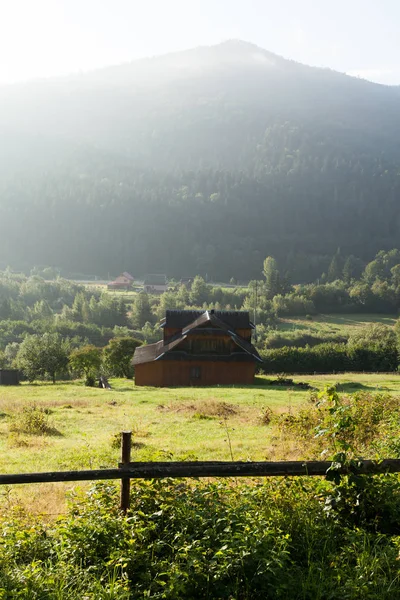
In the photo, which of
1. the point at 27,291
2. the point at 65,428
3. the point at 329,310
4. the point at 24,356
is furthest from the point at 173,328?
the point at 27,291

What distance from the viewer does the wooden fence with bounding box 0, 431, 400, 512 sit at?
644 centimetres

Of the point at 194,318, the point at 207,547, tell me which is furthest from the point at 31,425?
the point at 194,318

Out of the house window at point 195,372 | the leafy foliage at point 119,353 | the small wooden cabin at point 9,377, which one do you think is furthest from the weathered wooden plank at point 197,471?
the leafy foliage at point 119,353

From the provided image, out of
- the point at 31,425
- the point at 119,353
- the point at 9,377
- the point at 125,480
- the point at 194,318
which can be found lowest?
the point at 9,377

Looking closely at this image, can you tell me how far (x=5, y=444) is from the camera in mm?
16156

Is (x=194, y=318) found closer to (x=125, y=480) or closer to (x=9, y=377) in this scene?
(x=9, y=377)

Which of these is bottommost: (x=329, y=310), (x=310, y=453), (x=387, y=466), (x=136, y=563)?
(x=329, y=310)

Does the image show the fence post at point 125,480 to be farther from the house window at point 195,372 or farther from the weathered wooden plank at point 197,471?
the house window at point 195,372

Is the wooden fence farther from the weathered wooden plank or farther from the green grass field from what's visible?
the green grass field

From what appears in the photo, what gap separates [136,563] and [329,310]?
138m

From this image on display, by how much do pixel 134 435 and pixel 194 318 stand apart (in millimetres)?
32763

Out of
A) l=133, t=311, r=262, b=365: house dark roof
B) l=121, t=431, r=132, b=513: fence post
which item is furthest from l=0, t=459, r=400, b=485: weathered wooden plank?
l=133, t=311, r=262, b=365: house dark roof

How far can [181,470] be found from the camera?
6.54 metres

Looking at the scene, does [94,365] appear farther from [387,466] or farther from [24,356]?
[387,466]
